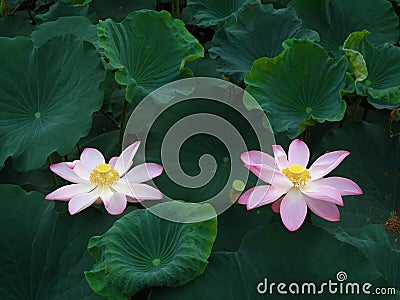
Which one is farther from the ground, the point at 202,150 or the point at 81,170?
the point at 81,170

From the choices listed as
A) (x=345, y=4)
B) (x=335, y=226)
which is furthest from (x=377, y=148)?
(x=345, y=4)

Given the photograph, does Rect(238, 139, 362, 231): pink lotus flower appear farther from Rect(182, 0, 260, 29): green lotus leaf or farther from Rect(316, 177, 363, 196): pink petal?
Rect(182, 0, 260, 29): green lotus leaf

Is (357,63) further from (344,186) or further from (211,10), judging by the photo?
(211,10)

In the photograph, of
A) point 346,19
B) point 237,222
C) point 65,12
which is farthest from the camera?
point 65,12

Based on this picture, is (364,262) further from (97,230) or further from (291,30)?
(291,30)

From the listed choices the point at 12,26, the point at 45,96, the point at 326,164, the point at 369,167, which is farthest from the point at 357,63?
the point at 12,26

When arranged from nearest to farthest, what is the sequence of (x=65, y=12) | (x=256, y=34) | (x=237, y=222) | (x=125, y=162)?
(x=125, y=162) < (x=237, y=222) < (x=256, y=34) < (x=65, y=12)

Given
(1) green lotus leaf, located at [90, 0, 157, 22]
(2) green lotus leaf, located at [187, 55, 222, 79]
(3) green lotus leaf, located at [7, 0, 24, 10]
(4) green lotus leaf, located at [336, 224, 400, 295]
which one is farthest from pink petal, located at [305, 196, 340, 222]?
(3) green lotus leaf, located at [7, 0, 24, 10]

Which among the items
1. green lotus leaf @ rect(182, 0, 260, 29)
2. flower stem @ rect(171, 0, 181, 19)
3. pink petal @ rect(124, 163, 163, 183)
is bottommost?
flower stem @ rect(171, 0, 181, 19)
